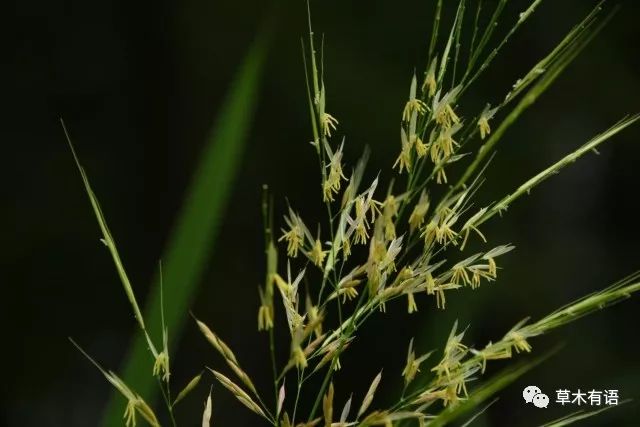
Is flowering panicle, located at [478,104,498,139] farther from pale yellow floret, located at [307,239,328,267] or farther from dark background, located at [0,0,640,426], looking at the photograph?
dark background, located at [0,0,640,426]

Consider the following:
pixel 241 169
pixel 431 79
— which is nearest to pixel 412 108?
pixel 431 79

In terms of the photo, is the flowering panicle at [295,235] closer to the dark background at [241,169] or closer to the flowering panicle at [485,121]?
the flowering panicle at [485,121]

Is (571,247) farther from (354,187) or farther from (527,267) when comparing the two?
(354,187)

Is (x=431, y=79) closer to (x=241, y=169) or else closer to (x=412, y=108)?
(x=412, y=108)

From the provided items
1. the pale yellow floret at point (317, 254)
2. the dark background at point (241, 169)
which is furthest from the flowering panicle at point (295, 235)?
the dark background at point (241, 169)

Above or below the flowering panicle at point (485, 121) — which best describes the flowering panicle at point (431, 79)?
above

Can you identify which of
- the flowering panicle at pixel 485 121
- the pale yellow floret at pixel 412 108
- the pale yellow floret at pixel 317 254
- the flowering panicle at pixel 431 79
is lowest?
the pale yellow floret at pixel 317 254

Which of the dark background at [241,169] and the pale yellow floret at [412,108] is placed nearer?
the pale yellow floret at [412,108]

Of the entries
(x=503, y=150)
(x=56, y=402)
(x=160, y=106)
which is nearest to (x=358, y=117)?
(x=503, y=150)
